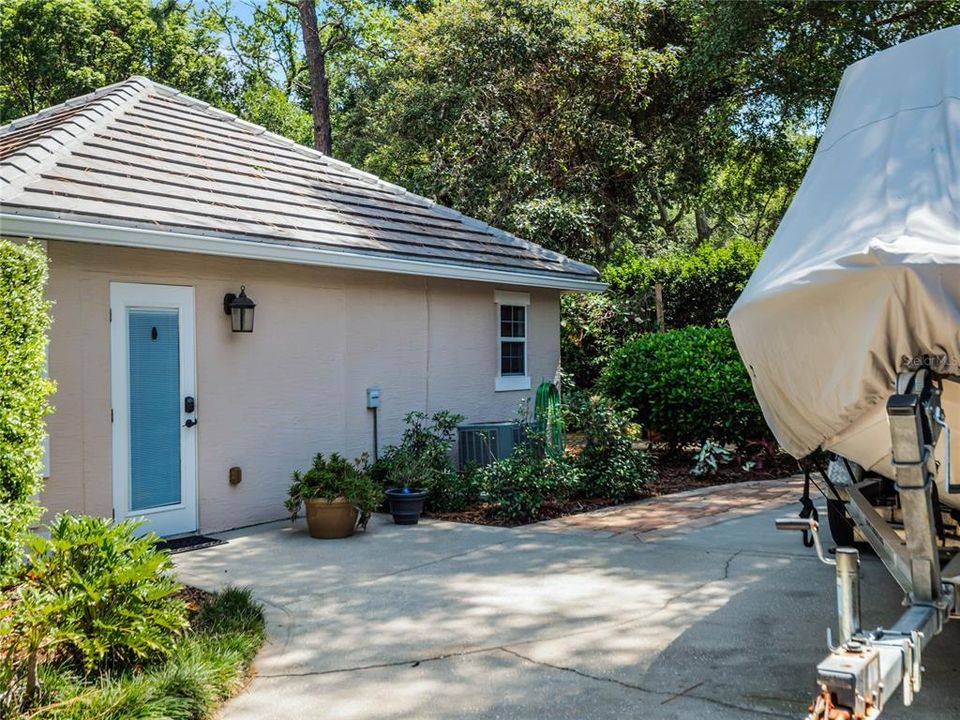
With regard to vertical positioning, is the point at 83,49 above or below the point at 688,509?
above

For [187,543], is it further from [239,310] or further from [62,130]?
[62,130]

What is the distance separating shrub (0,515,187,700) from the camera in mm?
4254

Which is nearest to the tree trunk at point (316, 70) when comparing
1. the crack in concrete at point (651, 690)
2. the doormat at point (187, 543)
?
the doormat at point (187, 543)

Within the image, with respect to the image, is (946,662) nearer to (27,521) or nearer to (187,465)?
(27,521)

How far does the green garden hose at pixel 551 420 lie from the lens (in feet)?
34.5

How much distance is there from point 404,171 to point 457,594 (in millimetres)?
16739

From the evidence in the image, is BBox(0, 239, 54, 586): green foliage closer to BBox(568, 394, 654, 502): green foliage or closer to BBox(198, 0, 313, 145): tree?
BBox(568, 394, 654, 502): green foliage

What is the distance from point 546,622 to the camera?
5.70 metres

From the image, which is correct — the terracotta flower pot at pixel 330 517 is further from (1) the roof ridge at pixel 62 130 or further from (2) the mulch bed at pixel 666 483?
(1) the roof ridge at pixel 62 130

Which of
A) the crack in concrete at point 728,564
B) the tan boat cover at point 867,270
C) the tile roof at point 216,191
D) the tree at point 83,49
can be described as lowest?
the crack in concrete at point 728,564

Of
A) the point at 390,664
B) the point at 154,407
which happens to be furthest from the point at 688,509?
the point at 154,407

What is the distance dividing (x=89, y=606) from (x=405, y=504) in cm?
474

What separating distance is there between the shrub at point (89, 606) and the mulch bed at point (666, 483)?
473 centimetres

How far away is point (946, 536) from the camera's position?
534 centimetres
